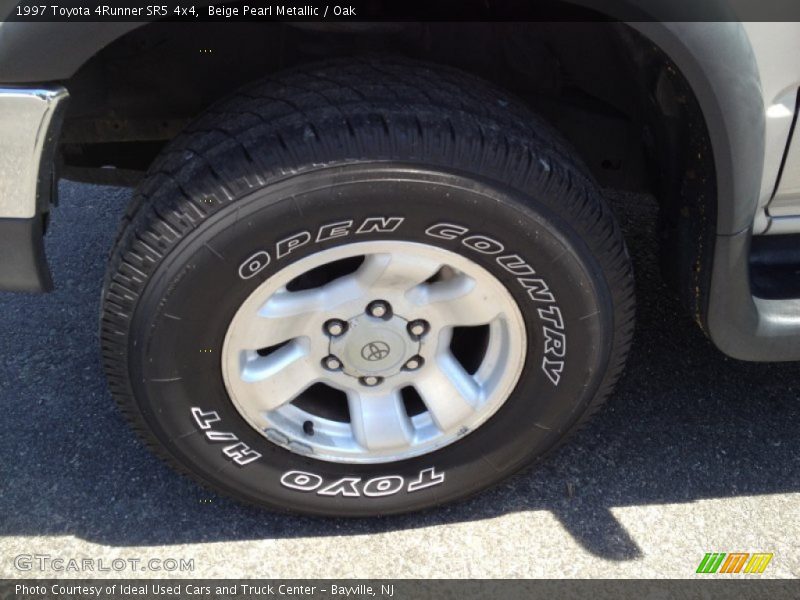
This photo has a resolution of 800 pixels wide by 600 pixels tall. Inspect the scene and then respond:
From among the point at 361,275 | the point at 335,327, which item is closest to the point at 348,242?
the point at 361,275

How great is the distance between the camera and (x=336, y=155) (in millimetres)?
1618

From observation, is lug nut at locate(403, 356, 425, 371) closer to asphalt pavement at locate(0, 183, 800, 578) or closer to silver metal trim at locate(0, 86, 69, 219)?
asphalt pavement at locate(0, 183, 800, 578)

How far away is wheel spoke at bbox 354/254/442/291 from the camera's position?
1.75m

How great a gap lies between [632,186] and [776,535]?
38.3 inches

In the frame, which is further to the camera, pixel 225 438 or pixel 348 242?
pixel 225 438

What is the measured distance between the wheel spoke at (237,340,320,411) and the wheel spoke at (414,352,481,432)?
26cm

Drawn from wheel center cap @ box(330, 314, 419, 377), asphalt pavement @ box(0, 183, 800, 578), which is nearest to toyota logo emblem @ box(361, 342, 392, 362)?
wheel center cap @ box(330, 314, 419, 377)

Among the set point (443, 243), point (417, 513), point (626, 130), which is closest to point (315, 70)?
point (443, 243)

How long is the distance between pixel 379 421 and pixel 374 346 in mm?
212

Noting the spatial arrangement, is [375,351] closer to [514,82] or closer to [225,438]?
[225,438]

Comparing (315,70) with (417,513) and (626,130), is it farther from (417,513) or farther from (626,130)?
(417,513)

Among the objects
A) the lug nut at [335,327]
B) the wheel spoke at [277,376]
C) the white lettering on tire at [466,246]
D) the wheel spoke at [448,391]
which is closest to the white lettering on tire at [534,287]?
the white lettering on tire at [466,246]

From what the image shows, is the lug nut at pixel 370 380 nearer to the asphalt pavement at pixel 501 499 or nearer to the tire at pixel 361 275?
the tire at pixel 361 275

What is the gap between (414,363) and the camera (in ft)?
6.28
